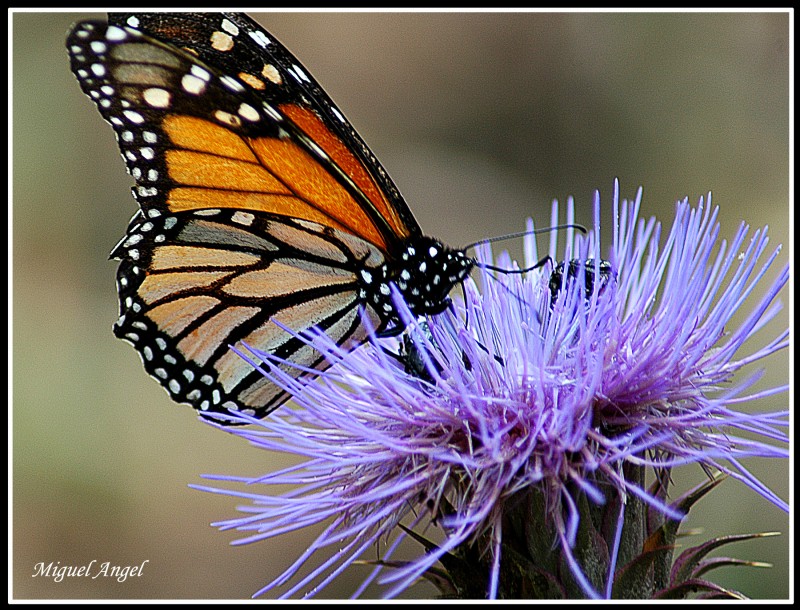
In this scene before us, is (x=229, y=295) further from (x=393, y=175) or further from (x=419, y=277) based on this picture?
(x=393, y=175)

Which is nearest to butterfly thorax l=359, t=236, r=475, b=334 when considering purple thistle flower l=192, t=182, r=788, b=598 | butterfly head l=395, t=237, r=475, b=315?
butterfly head l=395, t=237, r=475, b=315

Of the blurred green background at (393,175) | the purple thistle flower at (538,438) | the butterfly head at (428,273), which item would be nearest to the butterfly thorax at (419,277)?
the butterfly head at (428,273)

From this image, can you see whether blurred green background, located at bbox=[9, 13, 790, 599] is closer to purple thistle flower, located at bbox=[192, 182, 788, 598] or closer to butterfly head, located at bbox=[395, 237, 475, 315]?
purple thistle flower, located at bbox=[192, 182, 788, 598]

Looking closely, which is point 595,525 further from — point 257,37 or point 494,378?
point 257,37

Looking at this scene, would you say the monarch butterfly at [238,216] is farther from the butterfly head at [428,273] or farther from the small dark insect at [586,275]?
the small dark insect at [586,275]

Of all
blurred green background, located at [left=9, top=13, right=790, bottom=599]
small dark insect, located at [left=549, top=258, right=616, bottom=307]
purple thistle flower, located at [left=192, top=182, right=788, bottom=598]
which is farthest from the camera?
blurred green background, located at [left=9, top=13, right=790, bottom=599]

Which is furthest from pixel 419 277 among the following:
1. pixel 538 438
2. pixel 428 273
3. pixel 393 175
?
pixel 393 175
